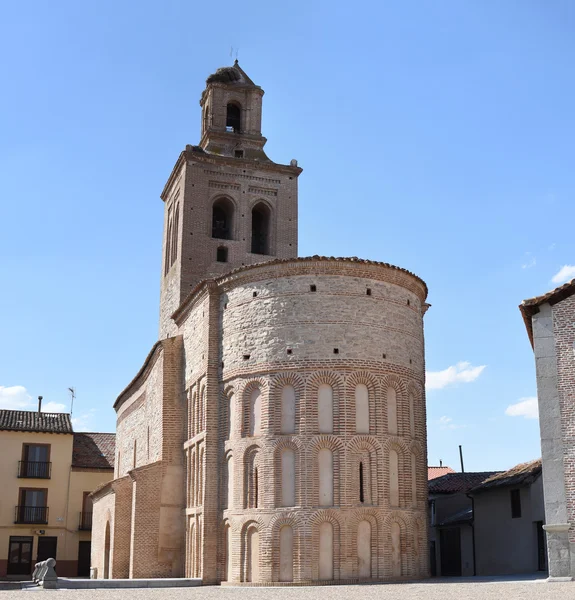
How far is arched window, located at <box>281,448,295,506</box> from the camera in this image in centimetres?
2141

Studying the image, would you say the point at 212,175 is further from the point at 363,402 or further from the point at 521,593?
the point at 521,593

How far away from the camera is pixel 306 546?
68.1 ft

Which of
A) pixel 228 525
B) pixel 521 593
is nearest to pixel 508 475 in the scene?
pixel 228 525

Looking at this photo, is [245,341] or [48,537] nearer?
[245,341]

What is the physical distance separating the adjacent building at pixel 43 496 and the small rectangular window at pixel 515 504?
921 inches

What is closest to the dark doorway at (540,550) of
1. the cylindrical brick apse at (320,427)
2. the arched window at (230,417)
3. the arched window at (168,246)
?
the cylindrical brick apse at (320,427)

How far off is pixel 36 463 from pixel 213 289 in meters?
22.0

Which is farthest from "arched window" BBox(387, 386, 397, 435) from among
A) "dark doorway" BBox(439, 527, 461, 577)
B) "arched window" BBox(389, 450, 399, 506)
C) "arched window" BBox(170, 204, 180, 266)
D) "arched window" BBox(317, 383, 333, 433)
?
"arched window" BBox(170, 204, 180, 266)

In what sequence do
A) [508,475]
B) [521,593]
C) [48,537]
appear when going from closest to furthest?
1. [521,593]
2. [508,475]
3. [48,537]

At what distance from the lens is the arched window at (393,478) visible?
72.3 feet

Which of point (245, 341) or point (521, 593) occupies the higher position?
point (245, 341)

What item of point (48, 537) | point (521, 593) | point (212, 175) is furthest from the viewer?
point (48, 537)

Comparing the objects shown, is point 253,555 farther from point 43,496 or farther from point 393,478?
point 43,496

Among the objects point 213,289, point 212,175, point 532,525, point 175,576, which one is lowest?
point 175,576
